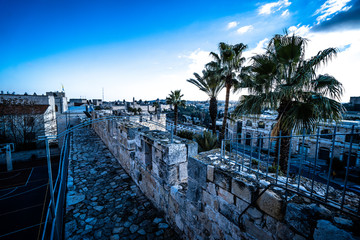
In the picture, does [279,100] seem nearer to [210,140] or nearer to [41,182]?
[210,140]

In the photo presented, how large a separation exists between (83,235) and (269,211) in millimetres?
2963

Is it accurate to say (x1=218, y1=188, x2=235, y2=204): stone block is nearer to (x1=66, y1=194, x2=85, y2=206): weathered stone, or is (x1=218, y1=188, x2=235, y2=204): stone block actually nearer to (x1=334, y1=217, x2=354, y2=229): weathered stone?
(x1=334, y1=217, x2=354, y2=229): weathered stone

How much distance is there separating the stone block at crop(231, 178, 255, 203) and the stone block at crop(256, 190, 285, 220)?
0.11 metres

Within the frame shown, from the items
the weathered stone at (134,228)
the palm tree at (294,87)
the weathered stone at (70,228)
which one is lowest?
the weathered stone at (134,228)

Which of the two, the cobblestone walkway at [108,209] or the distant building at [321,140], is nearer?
the distant building at [321,140]

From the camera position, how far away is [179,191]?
2.59 metres

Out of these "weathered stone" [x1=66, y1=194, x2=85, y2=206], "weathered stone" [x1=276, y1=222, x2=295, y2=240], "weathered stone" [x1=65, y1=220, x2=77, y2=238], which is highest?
"weathered stone" [x1=276, y1=222, x2=295, y2=240]

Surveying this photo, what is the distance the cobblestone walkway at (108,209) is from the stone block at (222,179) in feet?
4.90

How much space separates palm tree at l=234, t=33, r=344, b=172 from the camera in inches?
166

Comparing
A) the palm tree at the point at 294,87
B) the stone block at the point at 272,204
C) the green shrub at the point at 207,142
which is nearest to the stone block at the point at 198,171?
the stone block at the point at 272,204

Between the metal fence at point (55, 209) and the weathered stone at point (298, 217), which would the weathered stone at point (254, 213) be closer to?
the weathered stone at point (298, 217)

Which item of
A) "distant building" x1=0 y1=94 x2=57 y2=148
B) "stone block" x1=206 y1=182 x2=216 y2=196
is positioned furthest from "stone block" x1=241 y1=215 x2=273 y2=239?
"distant building" x1=0 y1=94 x2=57 y2=148

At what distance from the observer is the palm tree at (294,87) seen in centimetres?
422

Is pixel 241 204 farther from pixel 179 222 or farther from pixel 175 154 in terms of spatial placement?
pixel 179 222
